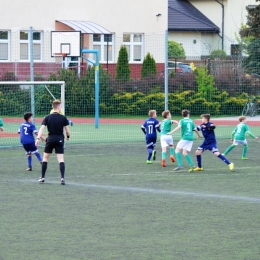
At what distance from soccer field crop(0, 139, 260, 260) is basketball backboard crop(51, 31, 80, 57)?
12.1 meters

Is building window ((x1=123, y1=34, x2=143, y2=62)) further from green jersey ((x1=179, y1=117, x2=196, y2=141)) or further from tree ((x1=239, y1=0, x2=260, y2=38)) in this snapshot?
green jersey ((x1=179, y1=117, x2=196, y2=141))

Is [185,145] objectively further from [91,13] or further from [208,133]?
[91,13]

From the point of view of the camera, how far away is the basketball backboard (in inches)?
1177

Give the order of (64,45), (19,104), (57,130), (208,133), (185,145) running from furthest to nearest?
(64,45)
(19,104)
(185,145)
(208,133)
(57,130)

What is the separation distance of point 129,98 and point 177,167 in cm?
1230

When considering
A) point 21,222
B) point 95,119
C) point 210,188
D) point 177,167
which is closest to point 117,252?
point 21,222

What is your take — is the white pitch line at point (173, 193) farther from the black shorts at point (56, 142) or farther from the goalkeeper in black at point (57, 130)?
the black shorts at point (56, 142)

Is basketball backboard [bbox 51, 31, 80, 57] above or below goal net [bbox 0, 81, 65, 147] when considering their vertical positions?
above

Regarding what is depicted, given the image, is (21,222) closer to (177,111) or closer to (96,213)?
(96,213)

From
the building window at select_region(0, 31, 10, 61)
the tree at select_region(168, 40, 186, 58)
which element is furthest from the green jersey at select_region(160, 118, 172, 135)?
the tree at select_region(168, 40, 186, 58)

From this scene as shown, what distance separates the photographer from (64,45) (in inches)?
1182

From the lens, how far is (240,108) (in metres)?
29.2

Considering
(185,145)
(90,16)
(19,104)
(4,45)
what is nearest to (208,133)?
(185,145)

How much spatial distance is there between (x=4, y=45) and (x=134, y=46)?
681 cm
